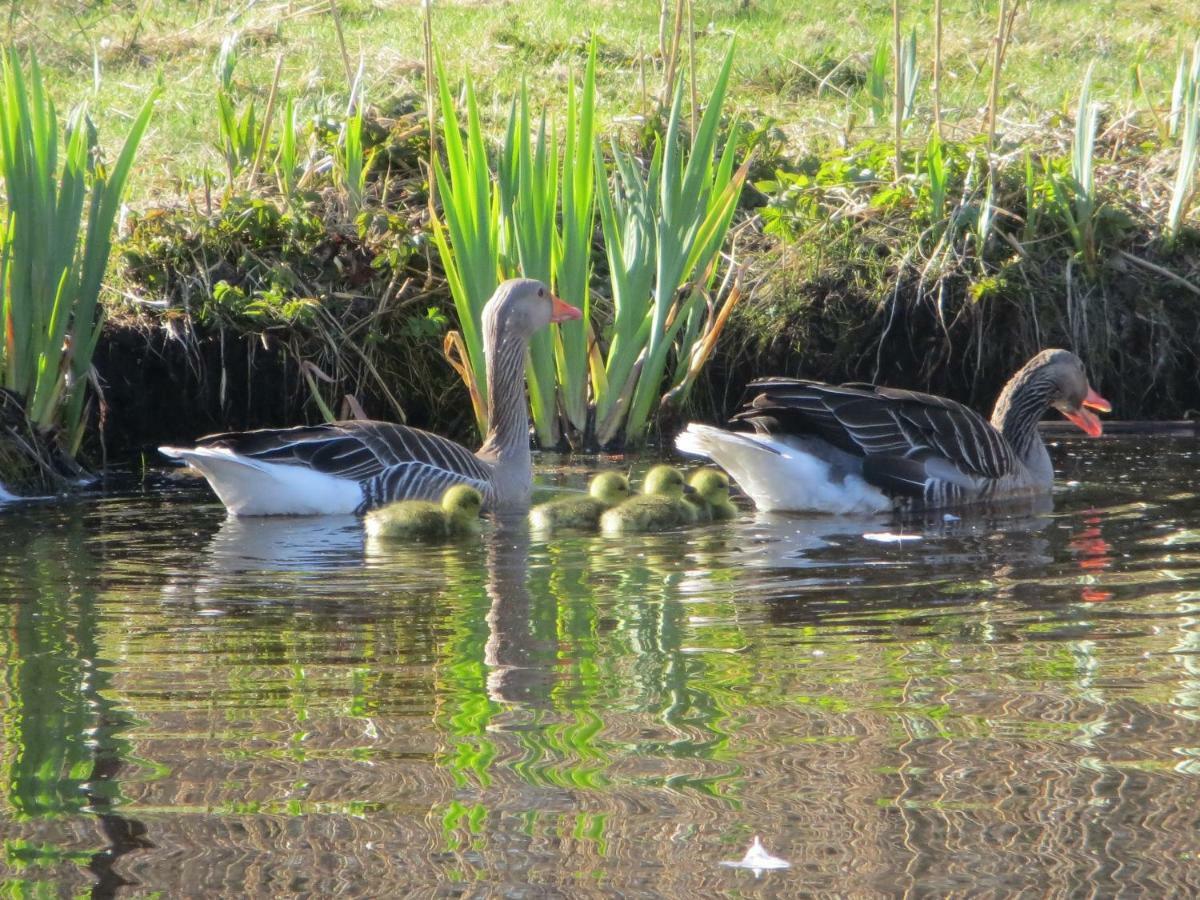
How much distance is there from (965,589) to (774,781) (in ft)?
7.90

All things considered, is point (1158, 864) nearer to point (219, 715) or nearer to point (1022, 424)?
point (219, 715)

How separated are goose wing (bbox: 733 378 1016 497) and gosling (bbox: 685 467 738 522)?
0.45m

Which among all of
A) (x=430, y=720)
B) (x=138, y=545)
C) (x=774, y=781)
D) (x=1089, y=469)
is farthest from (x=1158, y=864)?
(x=1089, y=469)

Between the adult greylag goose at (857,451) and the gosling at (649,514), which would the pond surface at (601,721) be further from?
the adult greylag goose at (857,451)

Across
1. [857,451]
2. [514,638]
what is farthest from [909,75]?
[514,638]

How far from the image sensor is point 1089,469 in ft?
30.2

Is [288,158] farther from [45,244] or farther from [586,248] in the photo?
[45,244]

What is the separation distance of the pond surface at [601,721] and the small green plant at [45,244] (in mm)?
1694

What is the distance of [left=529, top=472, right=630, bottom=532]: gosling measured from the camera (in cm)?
751

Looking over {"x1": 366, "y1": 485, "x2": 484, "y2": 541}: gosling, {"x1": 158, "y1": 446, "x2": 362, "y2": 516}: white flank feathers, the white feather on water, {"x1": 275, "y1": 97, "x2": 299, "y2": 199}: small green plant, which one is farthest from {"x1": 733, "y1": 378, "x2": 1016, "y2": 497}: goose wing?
the white feather on water

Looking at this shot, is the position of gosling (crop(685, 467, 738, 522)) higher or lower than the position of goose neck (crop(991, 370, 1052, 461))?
lower

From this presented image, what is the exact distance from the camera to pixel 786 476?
809 cm

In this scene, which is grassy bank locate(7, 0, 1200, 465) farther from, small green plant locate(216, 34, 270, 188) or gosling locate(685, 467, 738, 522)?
gosling locate(685, 467, 738, 522)

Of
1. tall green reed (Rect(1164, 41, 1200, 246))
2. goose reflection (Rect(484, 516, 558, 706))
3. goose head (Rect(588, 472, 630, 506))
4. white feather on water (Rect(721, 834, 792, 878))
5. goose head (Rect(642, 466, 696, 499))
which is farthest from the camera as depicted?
tall green reed (Rect(1164, 41, 1200, 246))
